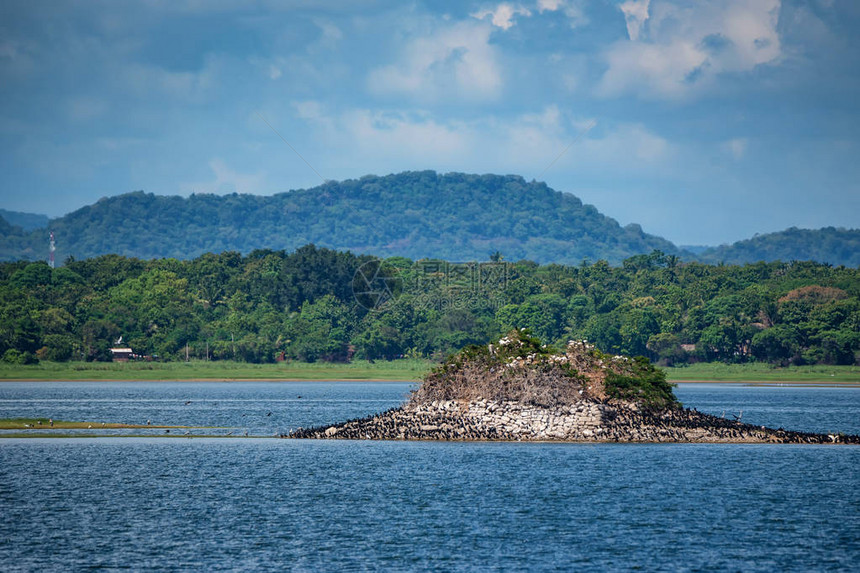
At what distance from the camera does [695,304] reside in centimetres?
18238

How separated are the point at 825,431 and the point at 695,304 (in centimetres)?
11365

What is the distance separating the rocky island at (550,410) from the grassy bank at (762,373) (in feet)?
290

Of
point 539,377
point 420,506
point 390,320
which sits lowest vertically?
point 420,506

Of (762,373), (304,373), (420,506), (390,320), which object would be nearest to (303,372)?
(304,373)

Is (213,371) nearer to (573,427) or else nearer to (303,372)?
(303,372)

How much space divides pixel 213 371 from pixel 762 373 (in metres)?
84.7

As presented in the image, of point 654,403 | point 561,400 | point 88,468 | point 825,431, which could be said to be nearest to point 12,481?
point 88,468

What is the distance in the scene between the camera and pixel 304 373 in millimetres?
159375

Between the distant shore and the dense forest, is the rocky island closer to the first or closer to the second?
the distant shore

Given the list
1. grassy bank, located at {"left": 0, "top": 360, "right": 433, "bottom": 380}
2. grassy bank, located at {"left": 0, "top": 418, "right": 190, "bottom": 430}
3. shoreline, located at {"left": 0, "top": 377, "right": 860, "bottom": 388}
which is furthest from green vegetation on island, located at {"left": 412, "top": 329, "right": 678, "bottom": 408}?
grassy bank, located at {"left": 0, "top": 360, "right": 433, "bottom": 380}

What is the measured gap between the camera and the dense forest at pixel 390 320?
158250 mm

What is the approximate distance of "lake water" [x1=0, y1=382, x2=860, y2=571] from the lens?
3334cm

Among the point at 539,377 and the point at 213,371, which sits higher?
the point at 539,377

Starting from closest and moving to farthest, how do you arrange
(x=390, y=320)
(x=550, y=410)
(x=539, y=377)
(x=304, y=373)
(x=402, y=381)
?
(x=539, y=377) < (x=550, y=410) < (x=402, y=381) < (x=304, y=373) < (x=390, y=320)
